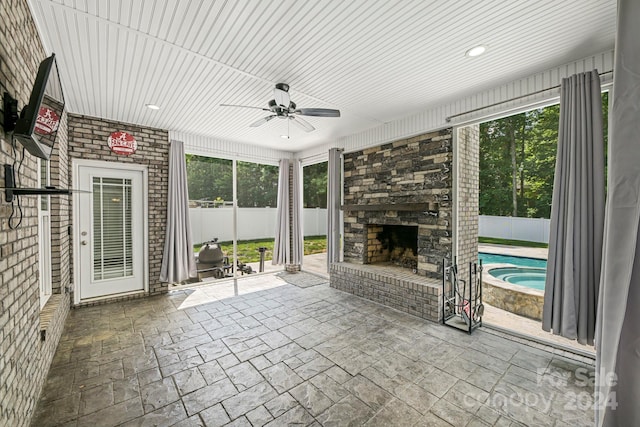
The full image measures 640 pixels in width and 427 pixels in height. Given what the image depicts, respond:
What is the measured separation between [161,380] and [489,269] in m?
6.37

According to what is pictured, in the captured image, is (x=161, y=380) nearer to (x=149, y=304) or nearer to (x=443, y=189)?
(x=149, y=304)

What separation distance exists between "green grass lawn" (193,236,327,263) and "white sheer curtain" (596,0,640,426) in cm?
510

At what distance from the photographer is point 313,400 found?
1962mm

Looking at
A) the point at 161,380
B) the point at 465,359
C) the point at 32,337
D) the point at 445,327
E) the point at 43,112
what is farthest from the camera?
the point at 445,327

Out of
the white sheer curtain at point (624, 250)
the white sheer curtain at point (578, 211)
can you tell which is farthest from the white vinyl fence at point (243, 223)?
the white sheer curtain at point (624, 250)

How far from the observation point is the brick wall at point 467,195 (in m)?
3.62

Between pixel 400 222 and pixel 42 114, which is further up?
pixel 42 114

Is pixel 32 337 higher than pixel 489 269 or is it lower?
higher

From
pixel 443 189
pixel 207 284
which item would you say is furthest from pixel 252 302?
pixel 443 189

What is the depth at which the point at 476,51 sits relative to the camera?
2387mm

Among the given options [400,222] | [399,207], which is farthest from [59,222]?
[400,222]

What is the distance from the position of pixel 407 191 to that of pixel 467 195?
82 cm

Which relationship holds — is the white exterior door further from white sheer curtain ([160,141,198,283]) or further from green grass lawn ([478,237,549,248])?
green grass lawn ([478,237,549,248])

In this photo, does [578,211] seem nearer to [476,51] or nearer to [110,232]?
[476,51]
